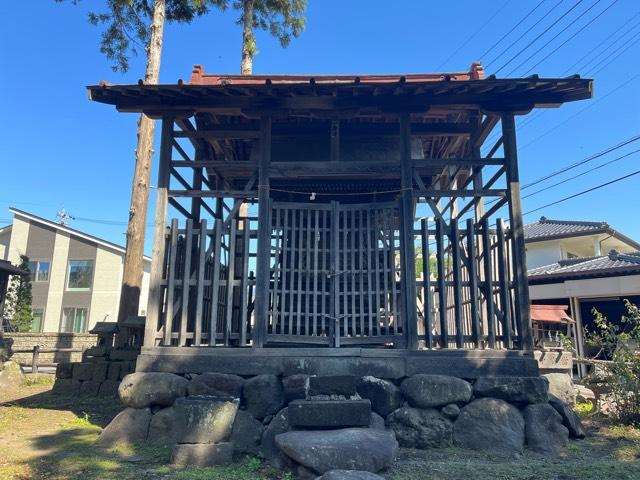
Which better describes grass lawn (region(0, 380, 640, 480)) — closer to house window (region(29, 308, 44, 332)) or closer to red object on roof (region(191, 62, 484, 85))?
red object on roof (region(191, 62, 484, 85))

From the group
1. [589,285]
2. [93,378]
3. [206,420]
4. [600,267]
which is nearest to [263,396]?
[206,420]

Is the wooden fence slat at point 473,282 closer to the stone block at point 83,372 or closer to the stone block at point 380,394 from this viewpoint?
the stone block at point 380,394

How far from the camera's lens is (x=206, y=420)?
212 inches

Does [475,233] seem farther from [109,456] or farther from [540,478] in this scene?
[109,456]

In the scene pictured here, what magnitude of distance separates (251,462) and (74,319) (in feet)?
90.5

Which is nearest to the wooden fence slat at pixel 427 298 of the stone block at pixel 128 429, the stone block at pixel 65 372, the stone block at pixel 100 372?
the stone block at pixel 128 429

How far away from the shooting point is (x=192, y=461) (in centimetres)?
518

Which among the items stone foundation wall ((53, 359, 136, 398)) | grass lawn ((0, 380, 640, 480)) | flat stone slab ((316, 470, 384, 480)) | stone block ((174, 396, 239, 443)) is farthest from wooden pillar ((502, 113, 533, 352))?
stone foundation wall ((53, 359, 136, 398))

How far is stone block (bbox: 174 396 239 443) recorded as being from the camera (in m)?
5.37

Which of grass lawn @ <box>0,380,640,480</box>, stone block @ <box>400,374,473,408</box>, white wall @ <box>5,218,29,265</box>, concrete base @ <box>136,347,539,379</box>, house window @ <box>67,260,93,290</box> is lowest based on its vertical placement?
grass lawn @ <box>0,380,640,480</box>

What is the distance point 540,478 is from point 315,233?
421cm

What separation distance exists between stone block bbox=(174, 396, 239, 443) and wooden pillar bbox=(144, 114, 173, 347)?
159 cm

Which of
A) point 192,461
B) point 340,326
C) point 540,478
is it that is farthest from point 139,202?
point 540,478

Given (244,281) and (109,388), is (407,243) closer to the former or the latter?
(244,281)
